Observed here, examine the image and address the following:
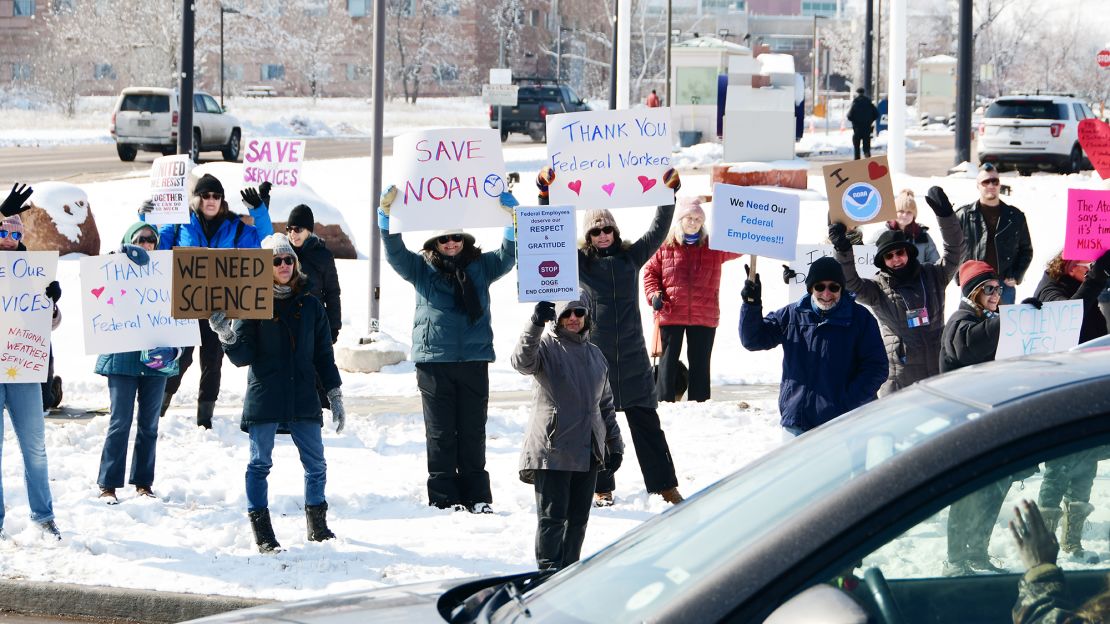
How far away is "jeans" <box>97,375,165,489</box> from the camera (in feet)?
28.9

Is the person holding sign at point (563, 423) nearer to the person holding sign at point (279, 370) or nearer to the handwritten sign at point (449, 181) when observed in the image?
the person holding sign at point (279, 370)

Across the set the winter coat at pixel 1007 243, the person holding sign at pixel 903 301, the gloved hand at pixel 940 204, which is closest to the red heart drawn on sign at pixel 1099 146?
the winter coat at pixel 1007 243

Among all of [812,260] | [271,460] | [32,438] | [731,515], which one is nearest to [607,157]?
[812,260]

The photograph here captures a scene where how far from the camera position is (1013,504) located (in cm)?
261

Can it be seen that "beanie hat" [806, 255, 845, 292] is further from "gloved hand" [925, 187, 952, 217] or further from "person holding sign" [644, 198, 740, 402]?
"person holding sign" [644, 198, 740, 402]

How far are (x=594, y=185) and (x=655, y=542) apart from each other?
249 inches

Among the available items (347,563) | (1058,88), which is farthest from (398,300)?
A: (1058,88)

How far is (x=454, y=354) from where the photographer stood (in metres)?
8.72

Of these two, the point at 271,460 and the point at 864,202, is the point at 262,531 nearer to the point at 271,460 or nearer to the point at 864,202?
the point at 271,460

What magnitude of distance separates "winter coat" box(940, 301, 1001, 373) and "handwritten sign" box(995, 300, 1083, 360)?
122mm

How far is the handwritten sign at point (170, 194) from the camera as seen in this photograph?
10.4 m

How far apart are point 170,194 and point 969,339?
556 cm

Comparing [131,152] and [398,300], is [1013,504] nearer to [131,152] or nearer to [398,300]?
[398,300]

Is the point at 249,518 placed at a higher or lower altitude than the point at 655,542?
lower
